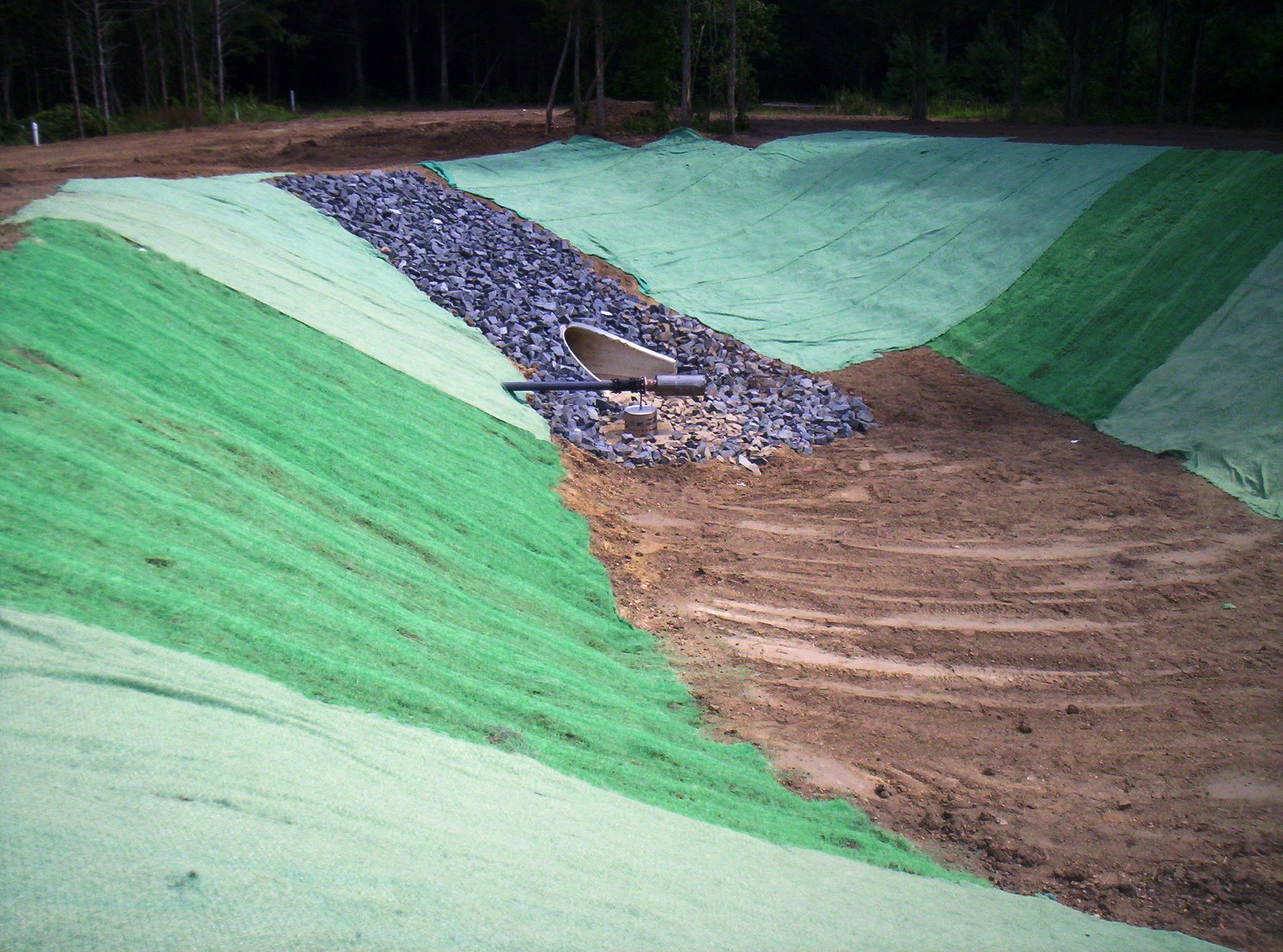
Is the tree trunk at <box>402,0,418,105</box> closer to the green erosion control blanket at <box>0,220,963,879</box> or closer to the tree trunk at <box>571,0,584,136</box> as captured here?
the tree trunk at <box>571,0,584,136</box>

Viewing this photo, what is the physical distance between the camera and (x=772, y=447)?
1042cm

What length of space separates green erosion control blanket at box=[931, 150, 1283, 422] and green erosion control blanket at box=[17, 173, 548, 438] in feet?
19.1

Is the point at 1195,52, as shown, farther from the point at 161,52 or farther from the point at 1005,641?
the point at 161,52

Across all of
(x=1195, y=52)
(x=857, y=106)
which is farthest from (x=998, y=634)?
(x=857, y=106)

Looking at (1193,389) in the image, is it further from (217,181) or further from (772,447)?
(217,181)

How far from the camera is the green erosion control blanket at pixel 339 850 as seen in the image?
263 cm

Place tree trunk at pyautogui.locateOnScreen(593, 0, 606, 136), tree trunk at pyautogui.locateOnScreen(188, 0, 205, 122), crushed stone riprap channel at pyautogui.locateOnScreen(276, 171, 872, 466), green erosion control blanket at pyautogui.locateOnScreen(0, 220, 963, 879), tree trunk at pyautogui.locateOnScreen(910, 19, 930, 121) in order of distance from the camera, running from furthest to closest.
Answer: tree trunk at pyautogui.locateOnScreen(188, 0, 205, 122), tree trunk at pyautogui.locateOnScreen(910, 19, 930, 121), tree trunk at pyautogui.locateOnScreen(593, 0, 606, 136), crushed stone riprap channel at pyautogui.locateOnScreen(276, 171, 872, 466), green erosion control blanket at pyautogui.locateOnScreen(0, 220, 963, 879)

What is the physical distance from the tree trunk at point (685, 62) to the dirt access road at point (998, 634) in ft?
34.6

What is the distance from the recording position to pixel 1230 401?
390 inches

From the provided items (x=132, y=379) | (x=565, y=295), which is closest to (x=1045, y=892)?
(x=132, y=379)

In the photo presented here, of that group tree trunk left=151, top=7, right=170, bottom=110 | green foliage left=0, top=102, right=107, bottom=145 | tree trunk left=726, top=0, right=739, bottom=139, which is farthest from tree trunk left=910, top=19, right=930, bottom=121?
green foliage left=0, top=102, right=107, bottom=145

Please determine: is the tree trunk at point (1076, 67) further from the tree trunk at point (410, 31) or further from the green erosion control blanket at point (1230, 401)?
the tree trunk at point (410, 31)

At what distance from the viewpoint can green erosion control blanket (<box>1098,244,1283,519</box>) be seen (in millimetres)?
8945

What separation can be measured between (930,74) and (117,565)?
28.8 meters
